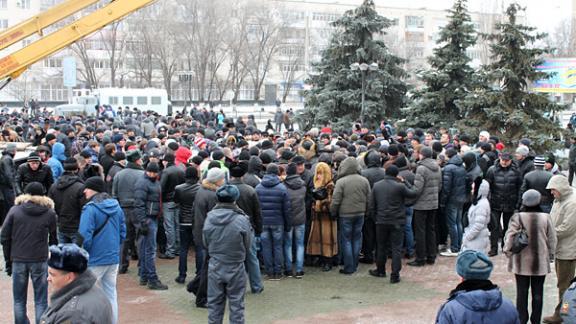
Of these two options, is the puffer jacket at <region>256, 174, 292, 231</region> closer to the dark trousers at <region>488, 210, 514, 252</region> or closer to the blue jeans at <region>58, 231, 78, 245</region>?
the blue jeans at <region>58, 231, 78, 245</region>

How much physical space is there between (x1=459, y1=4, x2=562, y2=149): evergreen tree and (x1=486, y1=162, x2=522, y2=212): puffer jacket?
859cm

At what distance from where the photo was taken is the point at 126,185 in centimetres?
1046

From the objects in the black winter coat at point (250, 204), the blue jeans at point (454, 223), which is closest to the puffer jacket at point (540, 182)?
the blue jeans at point (454, 223)

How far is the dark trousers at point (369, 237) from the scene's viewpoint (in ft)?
38.7

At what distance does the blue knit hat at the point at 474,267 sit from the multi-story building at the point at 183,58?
2290 inches

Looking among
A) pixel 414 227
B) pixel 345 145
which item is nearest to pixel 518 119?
pixel 345 145

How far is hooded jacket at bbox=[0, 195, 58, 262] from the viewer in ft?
26.1

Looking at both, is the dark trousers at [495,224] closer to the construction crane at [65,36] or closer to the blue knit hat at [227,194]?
the blue knit hat at [227,194]

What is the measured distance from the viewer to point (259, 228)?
975 centimetres

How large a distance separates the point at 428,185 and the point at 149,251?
4531mm

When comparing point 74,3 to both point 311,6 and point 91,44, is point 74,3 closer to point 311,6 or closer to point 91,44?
point 91,44

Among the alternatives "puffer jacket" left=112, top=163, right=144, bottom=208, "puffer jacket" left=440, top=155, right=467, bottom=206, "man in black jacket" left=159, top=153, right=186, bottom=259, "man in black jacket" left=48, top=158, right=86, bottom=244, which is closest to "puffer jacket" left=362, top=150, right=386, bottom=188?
"puffer jacket" left=440, top=155, right=467, bottom=206

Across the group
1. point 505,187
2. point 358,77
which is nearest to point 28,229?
point 505,187

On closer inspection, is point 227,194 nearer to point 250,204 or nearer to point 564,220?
point 250,204
